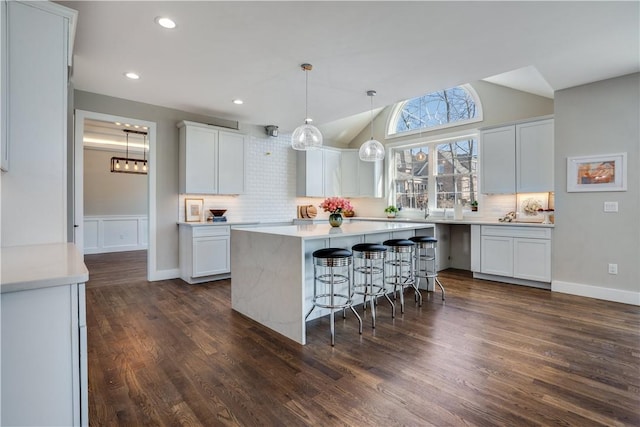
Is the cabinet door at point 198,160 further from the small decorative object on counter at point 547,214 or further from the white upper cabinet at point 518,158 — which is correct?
the small decorative object on counter at point 547,214

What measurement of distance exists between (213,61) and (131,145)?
20.3 ft

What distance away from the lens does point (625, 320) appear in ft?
10.5

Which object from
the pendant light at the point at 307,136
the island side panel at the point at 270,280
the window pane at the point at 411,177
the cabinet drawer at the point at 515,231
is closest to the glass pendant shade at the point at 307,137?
the pendant light at the point at 307,136

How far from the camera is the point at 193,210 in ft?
17.2

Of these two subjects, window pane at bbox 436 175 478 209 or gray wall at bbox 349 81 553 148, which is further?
window pane at bbox 436 175 478 209

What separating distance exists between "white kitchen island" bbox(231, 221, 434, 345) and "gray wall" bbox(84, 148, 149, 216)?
6.34m

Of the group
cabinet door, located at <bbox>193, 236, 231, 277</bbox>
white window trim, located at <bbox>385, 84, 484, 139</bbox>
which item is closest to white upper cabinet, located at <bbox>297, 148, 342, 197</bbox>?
white window trim, located at <bbox>385, 84, 484, 139</bbox>

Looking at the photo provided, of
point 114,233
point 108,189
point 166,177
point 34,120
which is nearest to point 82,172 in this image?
point 166,177

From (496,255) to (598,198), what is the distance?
4.70 feet

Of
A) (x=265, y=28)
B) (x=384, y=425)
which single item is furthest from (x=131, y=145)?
(x=384, y=425)

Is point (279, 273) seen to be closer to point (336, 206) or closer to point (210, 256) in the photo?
point (336, 206)

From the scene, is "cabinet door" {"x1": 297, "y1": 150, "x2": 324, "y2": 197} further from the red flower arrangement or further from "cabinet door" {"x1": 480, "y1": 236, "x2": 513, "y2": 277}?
"cabinet door" {"x1": 480, "y1": 236, "x2": 513, "y2": 277}

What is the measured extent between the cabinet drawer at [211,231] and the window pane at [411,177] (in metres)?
3.80

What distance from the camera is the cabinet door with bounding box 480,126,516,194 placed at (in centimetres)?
486
